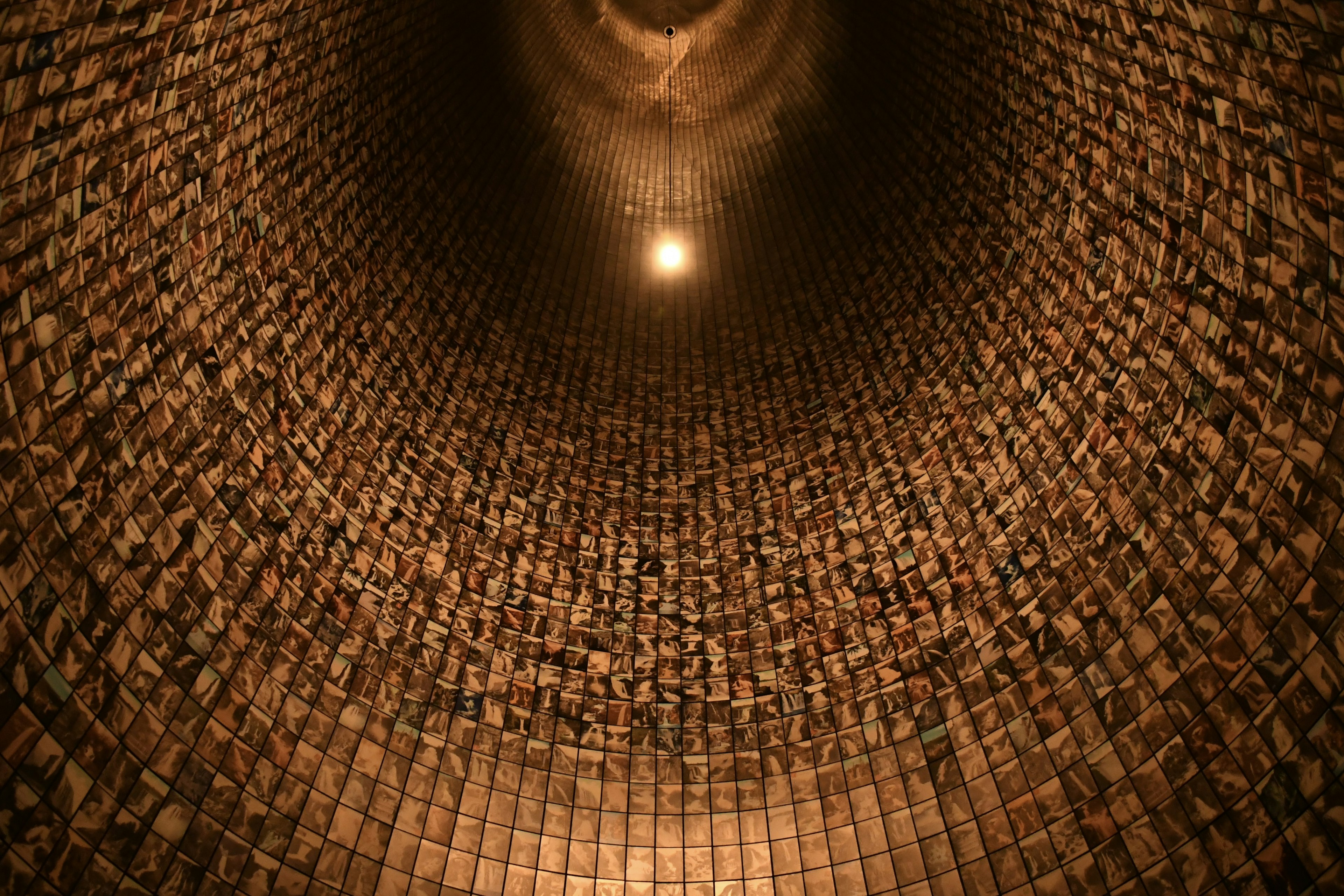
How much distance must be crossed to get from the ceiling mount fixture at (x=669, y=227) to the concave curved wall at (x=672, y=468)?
52mm

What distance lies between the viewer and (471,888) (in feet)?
5.16

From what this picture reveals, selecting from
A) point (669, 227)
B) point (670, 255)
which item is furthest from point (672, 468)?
point (669, 227)

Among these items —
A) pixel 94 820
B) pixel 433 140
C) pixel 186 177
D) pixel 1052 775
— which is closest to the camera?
pixel 94 820

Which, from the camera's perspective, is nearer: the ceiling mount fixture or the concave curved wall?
the concave curved wall

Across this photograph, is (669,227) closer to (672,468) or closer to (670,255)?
(670,255)

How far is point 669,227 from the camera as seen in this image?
243cm

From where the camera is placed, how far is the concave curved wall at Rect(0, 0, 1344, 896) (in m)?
1.22

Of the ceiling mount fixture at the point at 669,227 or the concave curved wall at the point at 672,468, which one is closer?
the concave curved wall at the point at 672,468

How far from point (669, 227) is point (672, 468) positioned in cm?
75

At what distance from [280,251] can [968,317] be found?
1.38 metres

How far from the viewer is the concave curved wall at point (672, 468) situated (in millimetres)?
1222

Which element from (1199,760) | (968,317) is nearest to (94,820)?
(1199,760)

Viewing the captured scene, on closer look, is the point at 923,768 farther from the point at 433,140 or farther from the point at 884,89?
the point at 433,140

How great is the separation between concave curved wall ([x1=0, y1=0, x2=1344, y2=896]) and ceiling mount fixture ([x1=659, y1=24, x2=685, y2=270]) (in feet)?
0.17
